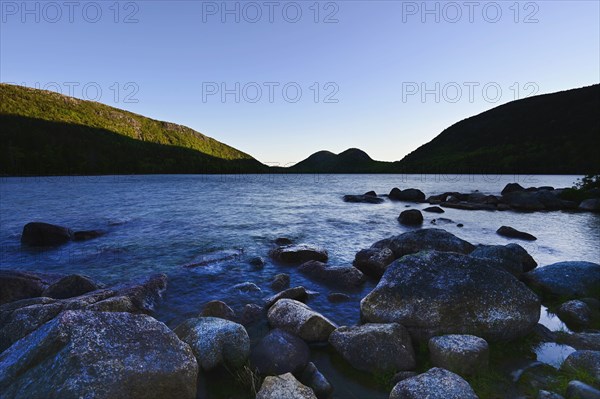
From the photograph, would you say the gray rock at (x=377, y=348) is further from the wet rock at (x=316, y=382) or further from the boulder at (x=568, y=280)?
the boulder at (x=568, y=280)

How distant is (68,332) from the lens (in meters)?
5.74

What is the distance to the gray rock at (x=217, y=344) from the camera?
7414mm

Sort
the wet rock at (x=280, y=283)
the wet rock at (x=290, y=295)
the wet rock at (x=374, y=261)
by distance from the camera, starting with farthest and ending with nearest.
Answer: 1. the wet rock at (x=374, y=261)
2. the wet rock at (x=280, y=283)
3. the wet rock at (x=290, y=295)

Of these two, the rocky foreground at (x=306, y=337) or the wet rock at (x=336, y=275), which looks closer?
the rocky foreground at (x=306, y=337)

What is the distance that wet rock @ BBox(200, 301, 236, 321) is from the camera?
1021 cm

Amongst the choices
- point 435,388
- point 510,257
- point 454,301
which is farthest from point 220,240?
point 435,388

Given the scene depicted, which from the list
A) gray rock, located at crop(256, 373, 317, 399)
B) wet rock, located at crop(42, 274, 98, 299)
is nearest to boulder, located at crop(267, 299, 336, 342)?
gray rock, located at crop(256, 373, 317, 399)

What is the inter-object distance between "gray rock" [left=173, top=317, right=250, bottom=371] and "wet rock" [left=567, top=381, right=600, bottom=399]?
23.1 feet

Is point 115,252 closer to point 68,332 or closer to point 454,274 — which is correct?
point 68,332

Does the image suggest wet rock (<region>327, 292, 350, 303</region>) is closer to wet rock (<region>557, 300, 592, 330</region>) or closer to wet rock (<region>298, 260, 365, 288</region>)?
wet rock (<region>298, 260, 365, 288</region>)

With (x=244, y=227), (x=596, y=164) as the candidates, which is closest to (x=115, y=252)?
(x=244, y=227)

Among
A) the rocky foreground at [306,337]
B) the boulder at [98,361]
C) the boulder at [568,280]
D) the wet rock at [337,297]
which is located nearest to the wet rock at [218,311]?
the rocky foreground at [306,337]

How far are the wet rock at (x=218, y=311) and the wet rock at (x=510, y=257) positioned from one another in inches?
448

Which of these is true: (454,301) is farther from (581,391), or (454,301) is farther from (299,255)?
(299,255)
